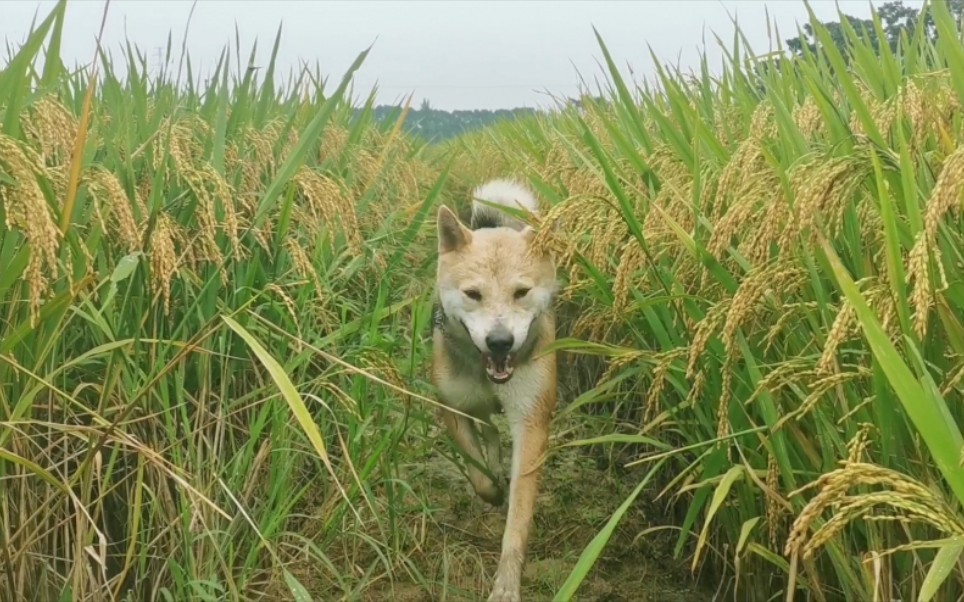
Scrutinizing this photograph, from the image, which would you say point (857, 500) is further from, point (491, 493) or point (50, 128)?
point (491, 493)

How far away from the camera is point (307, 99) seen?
5.28m

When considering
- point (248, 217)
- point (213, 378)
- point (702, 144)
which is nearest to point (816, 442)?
point (702, 144)

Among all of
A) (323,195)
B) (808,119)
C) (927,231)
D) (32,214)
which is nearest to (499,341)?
(323,195)

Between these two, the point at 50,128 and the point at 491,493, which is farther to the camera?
the point at 491,493

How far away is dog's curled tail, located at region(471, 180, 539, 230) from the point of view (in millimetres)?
3984

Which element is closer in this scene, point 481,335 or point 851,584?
point 851,584

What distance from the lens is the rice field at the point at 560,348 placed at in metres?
1.66

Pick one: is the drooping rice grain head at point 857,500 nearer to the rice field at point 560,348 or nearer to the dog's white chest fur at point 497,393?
the rice field at point 560,348

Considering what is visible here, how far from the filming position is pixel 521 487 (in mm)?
3072

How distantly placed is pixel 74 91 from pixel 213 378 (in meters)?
1.71

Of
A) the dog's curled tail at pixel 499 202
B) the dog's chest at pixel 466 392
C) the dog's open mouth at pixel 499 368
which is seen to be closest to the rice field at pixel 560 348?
the dog's chest at pixel 466 392

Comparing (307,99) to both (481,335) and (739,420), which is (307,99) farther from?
(739,420)

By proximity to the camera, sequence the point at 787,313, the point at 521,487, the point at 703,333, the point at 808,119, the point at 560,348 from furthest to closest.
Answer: the point at 521,487 < the point at 560,348 < the point at 808,119 < the point at 787,313 < the point at 703,333

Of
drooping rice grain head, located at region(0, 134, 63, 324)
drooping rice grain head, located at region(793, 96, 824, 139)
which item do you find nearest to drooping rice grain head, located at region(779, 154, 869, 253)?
drooping rice grain head, located at region(793, 96, 824, 139)
